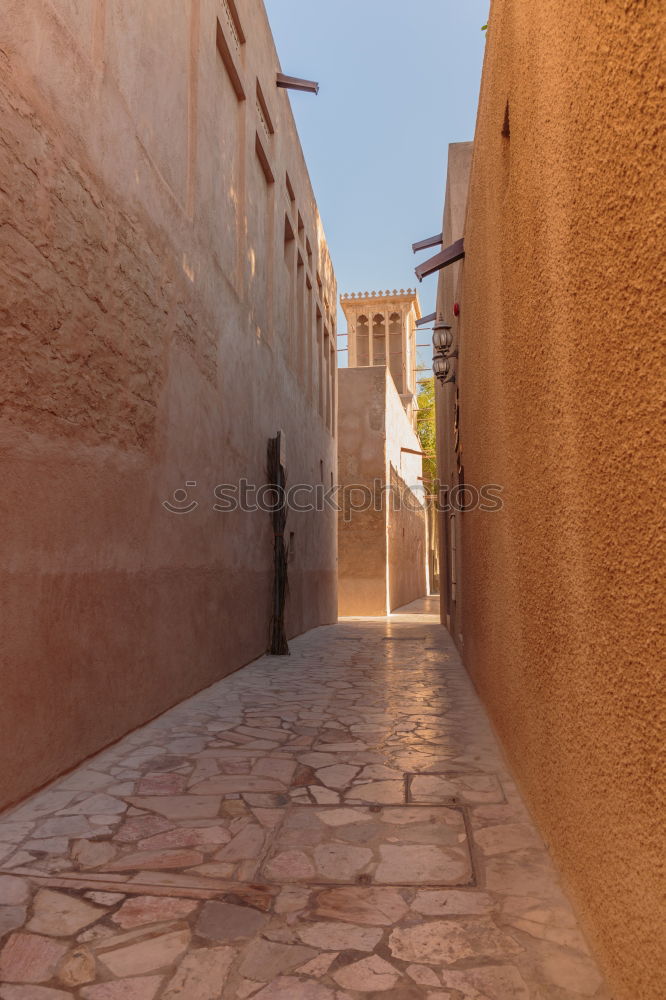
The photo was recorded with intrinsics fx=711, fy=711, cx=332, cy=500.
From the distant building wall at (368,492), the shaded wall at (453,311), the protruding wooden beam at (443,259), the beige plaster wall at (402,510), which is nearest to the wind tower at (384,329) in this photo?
the beige plaster wall at (402,510)

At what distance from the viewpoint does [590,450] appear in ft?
6.26

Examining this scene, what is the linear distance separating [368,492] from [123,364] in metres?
15.0

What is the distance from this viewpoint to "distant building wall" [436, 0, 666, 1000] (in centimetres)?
147

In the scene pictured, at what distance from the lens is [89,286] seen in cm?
421

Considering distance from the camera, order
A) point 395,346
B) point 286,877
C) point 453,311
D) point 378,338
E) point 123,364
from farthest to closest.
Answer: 1. point 378,338
2. point 395,346
3. point 453,311
4. point 123,364
5. point 286,877

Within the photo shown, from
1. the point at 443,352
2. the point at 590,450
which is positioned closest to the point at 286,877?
the point at 590,450

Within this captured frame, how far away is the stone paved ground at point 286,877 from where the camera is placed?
6.38 feet

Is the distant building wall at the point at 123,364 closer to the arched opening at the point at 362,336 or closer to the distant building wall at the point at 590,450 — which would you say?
the distant building wall at the point at 590,450

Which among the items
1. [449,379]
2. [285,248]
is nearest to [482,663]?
[449,379]

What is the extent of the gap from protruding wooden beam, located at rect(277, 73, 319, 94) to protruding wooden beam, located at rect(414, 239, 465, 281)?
444cm

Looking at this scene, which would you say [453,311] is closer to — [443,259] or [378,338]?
[443,259]

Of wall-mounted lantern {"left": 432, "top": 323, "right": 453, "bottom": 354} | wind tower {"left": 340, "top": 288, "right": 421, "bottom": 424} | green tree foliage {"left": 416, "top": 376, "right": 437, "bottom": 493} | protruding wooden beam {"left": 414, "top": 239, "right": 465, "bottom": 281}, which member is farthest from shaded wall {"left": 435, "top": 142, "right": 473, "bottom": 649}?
wind tower {"left": 340, "top": 288, "right": 421, "bottom": 424}

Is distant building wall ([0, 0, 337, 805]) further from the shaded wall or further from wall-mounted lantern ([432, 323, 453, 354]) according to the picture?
the shaded wall

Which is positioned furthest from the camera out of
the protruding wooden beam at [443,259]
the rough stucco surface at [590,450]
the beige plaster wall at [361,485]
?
the beige plaster wall at [361,485]
